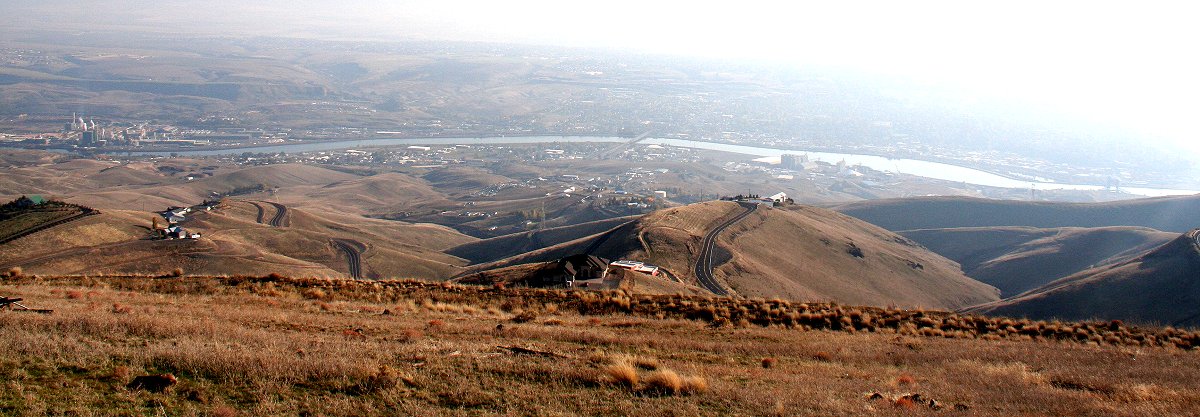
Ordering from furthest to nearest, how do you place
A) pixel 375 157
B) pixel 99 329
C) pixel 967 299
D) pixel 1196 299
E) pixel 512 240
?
pixel 375 157 → pixel 512 240 → pixel 967 299 → pixel 1196 299 → pixel 99 329

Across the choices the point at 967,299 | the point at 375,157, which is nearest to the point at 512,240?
the point at 967,299

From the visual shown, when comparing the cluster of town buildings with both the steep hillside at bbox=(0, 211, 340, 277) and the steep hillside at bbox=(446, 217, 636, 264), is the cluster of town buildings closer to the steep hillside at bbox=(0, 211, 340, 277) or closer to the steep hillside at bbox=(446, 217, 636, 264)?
the steep hillside at bbox=(0, 211, 340, 277)

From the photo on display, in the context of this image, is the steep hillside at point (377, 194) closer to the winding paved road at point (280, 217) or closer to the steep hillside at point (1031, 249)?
the winding paved road at point (280, 217)

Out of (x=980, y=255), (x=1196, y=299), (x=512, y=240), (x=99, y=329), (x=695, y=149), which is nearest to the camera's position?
(x=99, y=329)

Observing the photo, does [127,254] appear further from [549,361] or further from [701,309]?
[549,361]

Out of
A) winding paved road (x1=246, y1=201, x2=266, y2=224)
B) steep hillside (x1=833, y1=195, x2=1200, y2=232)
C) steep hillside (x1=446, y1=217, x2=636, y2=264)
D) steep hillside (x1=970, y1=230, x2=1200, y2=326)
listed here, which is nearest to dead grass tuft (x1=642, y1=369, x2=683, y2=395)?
steep hillside (x1=970, y1=230, x2=1200, y2=326)

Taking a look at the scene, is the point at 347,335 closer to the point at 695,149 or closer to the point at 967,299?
the point at 967,299

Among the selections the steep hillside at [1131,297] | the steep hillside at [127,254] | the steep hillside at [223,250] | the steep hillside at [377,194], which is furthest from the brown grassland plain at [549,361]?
the steep hillside at [377,194]
